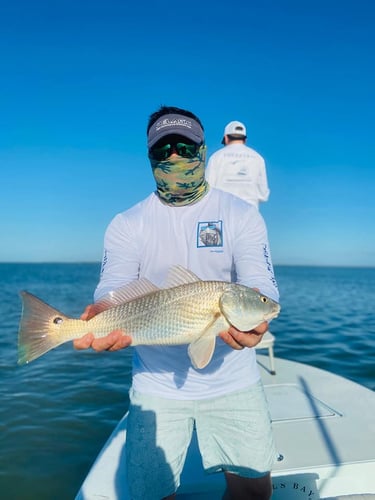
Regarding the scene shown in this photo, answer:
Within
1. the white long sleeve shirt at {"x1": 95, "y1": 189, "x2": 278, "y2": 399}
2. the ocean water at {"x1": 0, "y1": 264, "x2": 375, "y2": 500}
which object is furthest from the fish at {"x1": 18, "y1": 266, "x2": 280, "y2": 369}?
the ocean water at {"x1": 0, "y1": 264, "x2": 375, "y2": 500}

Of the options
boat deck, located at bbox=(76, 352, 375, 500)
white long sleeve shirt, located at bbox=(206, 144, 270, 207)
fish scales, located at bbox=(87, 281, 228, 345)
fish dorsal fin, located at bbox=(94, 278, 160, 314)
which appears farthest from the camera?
white long sleeve shirt, located at bbox=(206, 144, 270, 207)

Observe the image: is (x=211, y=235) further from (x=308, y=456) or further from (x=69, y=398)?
(x=69, y=398)

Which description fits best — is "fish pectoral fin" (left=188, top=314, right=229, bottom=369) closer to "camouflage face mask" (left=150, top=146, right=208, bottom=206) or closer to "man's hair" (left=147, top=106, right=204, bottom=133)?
"camouflage face mask" (left=150, top=146, right=208, bottom=206)

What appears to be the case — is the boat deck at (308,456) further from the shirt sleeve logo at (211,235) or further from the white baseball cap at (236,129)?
the white baseball cap at (236,129)

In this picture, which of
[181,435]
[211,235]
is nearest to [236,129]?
[211,235]

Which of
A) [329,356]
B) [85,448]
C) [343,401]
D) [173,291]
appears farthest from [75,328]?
[329,356]

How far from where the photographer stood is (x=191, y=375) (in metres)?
3.05

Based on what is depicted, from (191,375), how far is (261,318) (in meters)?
0.72

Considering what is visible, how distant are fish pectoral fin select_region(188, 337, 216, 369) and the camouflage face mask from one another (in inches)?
43.8

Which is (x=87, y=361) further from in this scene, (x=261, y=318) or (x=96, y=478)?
(x=261, y=318)

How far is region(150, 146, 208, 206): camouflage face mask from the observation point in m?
3.20

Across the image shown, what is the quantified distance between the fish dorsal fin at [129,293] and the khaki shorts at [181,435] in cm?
75

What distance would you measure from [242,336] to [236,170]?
3.91 meters

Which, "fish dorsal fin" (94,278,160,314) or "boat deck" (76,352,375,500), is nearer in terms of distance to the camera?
"fish dorsal fin" (94,278,160,314)
